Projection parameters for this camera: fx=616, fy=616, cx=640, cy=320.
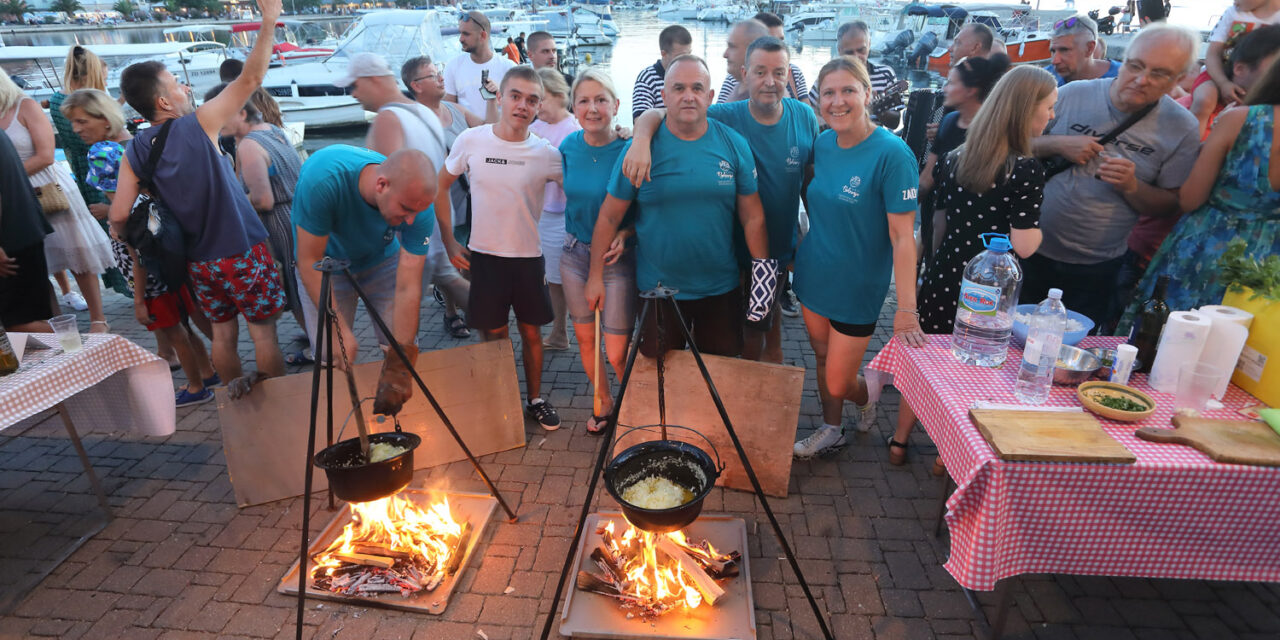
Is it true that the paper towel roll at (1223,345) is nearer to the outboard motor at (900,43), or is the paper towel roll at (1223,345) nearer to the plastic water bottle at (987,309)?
the plastic water bottle at (987,309)

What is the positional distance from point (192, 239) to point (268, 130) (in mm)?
1390

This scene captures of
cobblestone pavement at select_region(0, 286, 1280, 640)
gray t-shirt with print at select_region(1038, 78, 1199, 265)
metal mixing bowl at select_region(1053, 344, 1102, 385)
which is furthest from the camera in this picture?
gray t-shirt with print at select_region(1038, 78, 1199, 265)

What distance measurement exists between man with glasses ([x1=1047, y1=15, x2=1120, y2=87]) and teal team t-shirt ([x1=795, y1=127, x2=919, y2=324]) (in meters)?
3.02

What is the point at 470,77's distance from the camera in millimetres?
6617

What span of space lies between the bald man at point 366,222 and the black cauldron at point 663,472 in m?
1.28

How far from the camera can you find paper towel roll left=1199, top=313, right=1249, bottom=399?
7.76ft

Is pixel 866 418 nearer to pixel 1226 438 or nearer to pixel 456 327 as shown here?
pixel 1226 438

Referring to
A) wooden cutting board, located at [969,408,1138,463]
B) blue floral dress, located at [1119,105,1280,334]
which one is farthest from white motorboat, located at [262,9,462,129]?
wooden cutting board, located at [969,408,1138,463]

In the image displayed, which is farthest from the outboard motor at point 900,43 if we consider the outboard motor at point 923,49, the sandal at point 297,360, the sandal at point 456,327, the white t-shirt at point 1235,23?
the sandal at point 297,360

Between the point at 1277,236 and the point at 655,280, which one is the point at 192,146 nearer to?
the point at 655,280

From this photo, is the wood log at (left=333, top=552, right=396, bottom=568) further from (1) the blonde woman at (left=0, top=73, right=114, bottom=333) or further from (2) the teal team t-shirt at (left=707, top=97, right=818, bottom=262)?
(1) the blonde woman at (left=0, top=73, right=114, bottom=333)

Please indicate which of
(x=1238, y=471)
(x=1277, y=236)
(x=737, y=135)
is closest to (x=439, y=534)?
(x=737, y=135)

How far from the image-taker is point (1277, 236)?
10.2 ft

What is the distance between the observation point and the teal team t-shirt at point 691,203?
11.0 ft
